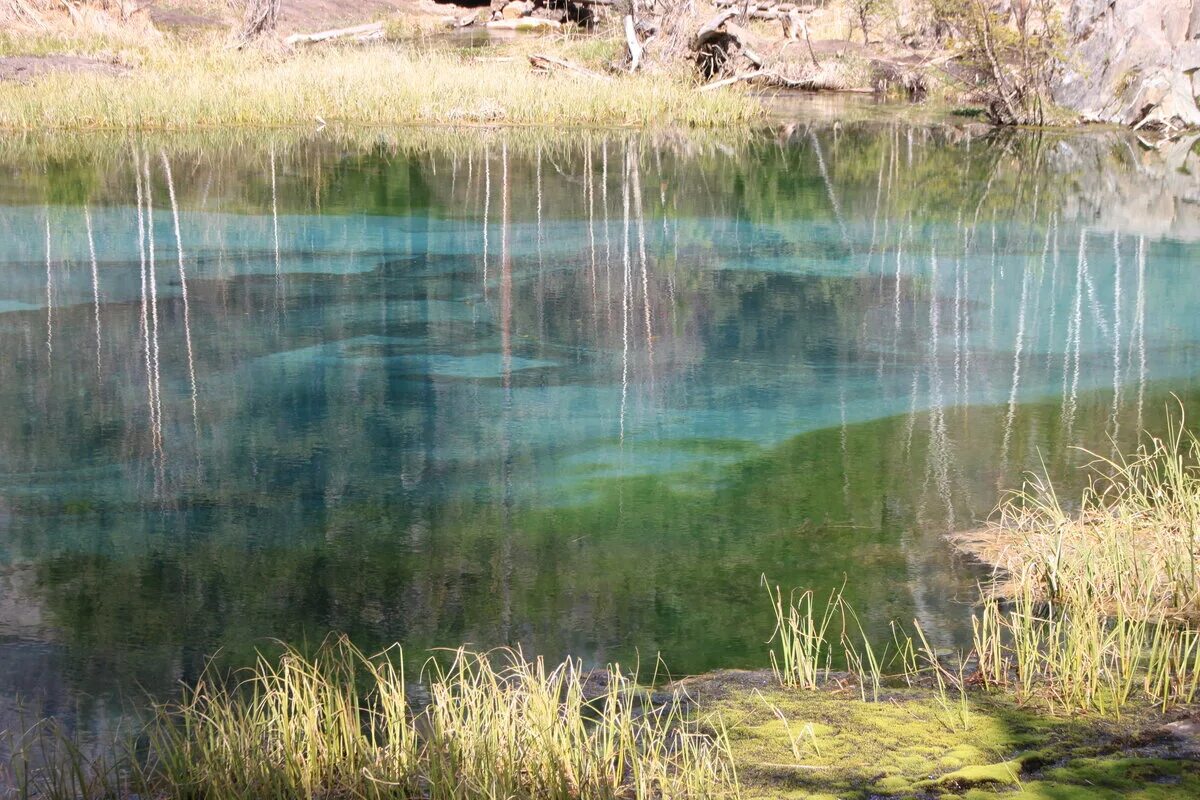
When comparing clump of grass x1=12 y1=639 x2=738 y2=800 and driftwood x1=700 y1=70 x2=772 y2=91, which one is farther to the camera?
driftwood x1=700 y1=70 x2=772 y2=91

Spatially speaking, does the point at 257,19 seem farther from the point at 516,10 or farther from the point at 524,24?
the point at 516,10

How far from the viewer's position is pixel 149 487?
5.41 metres

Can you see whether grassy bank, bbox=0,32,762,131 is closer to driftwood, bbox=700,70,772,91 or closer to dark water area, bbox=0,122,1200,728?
driftwood, bbox=700,70,772,91

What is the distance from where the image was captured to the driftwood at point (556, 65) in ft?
61.0

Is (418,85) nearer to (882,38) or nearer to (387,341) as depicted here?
(387,341)

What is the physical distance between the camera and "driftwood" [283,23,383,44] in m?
22.4

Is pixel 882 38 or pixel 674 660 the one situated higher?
pixel 882 38

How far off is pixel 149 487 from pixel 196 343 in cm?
208

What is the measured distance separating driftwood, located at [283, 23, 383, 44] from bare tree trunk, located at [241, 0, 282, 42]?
1.04m

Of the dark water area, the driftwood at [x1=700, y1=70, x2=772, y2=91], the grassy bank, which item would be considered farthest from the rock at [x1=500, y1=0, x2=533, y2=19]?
the dark water area

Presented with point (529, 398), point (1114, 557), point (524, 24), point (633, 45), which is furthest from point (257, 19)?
point (1114, 557)

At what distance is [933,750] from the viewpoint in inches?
129

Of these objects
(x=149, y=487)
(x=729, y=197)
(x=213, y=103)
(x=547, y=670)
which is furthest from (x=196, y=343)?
(x=213, y=103)

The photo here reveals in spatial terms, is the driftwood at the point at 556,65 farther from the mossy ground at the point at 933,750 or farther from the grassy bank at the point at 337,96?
the mossy ground at the point at 933,750
